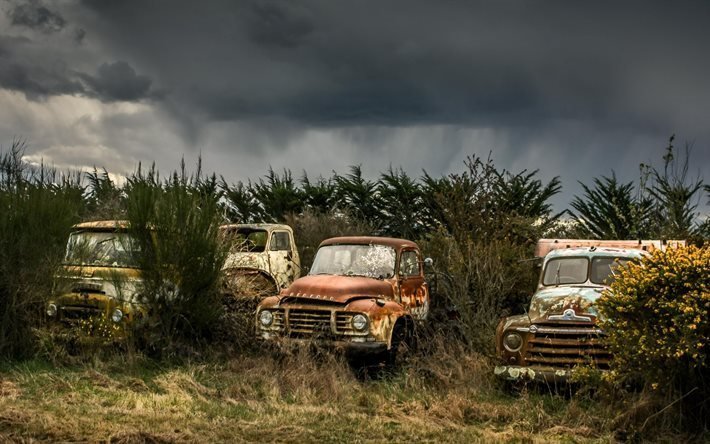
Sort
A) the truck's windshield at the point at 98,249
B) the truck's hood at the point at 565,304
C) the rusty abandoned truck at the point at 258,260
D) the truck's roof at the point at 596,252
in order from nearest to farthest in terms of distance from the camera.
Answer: the truck's hood at the point at 565,304, the truck's roof at the point at 596,252, the truck's windshield at the point at 98,249, the rusty abandoned truck at the point at 258,260

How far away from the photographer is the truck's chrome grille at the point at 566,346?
8867 mm

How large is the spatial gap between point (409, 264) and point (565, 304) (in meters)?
3.42

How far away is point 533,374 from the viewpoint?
351 inches

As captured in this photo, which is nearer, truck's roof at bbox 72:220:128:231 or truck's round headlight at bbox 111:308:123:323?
truck's round headlight at bbox 111:308:123:323

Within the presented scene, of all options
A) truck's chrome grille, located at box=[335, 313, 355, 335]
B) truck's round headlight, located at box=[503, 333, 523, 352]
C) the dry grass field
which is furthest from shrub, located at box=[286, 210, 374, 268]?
truck's round headlight, located at box=[503, 333, 523, 352]

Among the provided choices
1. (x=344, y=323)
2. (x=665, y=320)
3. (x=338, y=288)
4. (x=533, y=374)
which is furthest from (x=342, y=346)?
(x=665, y=320)

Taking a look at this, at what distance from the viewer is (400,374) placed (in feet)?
33.8

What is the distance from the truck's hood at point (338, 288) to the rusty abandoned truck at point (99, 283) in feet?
7.66

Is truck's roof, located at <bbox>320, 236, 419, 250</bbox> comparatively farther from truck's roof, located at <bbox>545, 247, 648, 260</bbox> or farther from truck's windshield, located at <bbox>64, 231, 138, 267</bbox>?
truck's windshield, located at <bbox>64, 231, 138, 267</bbox>

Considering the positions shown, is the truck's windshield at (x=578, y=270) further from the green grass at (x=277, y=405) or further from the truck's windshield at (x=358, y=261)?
the truck's windshield at (x=358, y=261)

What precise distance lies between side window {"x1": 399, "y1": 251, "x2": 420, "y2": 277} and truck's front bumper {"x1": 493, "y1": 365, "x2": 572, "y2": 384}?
319cm

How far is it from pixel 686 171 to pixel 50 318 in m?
12.2

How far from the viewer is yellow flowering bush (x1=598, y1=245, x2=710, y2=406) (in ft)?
24.5

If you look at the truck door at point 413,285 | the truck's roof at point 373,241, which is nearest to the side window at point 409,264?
the truck door at point 413,285
